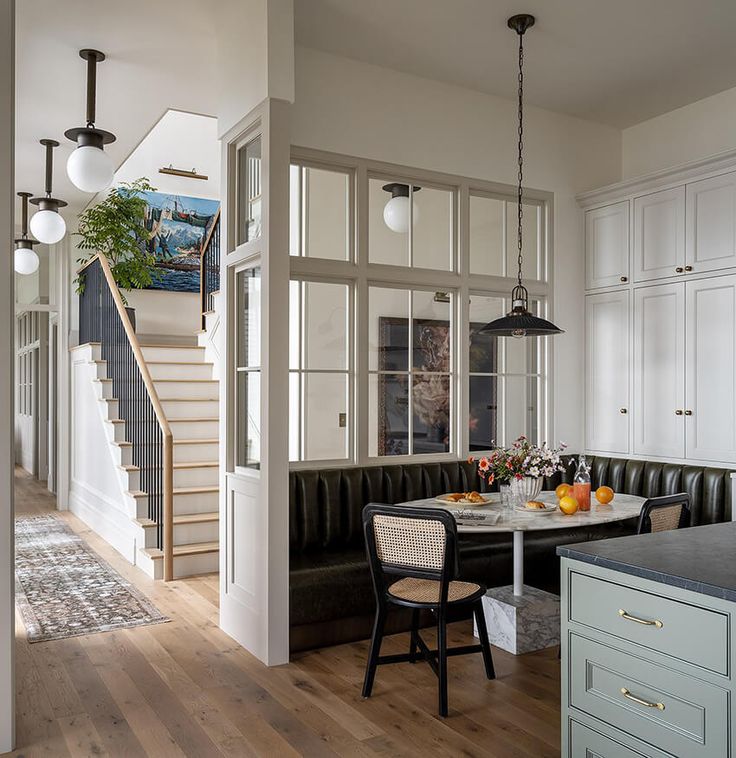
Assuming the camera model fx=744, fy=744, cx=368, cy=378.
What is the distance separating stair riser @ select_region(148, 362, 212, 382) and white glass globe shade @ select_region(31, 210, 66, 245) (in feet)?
5.71

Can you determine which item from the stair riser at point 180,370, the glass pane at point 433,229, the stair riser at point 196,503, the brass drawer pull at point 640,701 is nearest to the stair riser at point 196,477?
the stair riser at point 196,503

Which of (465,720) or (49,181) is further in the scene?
(49,181)

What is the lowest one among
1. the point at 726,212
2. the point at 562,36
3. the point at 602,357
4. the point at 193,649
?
the point at 193,649

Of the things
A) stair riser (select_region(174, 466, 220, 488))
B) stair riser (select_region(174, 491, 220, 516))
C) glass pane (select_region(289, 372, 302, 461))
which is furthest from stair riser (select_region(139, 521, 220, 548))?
glass pane (select_region(289, 372, 302, 461))

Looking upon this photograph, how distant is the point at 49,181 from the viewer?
260 inches

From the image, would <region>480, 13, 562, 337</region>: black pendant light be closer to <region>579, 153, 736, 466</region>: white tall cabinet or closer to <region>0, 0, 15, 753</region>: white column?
<region>579, 153, 736, 466</region>: white tall cabinet

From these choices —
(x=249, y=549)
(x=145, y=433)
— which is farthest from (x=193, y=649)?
(x=145, y=433)

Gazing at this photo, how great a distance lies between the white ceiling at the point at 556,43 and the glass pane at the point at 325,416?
78.1 inches

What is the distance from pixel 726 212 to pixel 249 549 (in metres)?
3.48

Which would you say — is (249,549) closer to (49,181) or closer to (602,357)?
(602,357)

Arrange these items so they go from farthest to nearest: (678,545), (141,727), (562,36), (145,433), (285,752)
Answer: (145,433) < (562,36) < (141,727) < (285,752) < (678,545)

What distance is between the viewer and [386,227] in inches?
184

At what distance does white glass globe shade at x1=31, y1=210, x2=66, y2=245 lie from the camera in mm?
5809

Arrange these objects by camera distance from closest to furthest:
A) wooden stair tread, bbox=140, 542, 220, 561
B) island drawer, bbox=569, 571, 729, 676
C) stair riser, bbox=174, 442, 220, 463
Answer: island drawer, bbox=569, 571, 729, 676 → wooden stair tread, bbox=140, 542, 220, 561 → stair riser, bbox=174, 442, 220, 463
